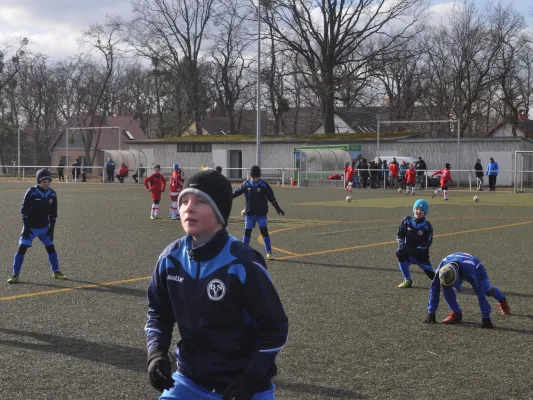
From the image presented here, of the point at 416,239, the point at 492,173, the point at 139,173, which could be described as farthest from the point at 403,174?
the point at 416,239

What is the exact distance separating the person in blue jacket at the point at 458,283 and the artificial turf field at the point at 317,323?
157 millimetres

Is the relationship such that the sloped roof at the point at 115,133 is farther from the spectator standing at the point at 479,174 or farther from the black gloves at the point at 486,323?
the black gloves at the point at 486,323

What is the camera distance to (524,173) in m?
40.8

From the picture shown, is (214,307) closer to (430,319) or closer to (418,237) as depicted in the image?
(430,319)

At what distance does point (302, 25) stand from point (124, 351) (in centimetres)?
5052

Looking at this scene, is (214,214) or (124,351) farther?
(124,351)

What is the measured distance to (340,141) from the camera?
48781 mm

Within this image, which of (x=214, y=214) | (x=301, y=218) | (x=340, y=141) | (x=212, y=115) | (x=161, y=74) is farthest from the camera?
(x=212, y=115)

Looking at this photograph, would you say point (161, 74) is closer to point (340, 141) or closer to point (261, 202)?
point (340, 141)

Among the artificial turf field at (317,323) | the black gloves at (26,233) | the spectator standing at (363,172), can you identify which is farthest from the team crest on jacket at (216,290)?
the spectator standing at (363,172)

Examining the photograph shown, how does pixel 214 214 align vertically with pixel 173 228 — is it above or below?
above

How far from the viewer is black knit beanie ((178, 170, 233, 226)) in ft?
10.7

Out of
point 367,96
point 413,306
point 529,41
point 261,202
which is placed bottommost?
point 413,306

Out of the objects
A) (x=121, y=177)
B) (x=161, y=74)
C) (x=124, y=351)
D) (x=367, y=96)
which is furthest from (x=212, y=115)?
(x=124, y=351)
